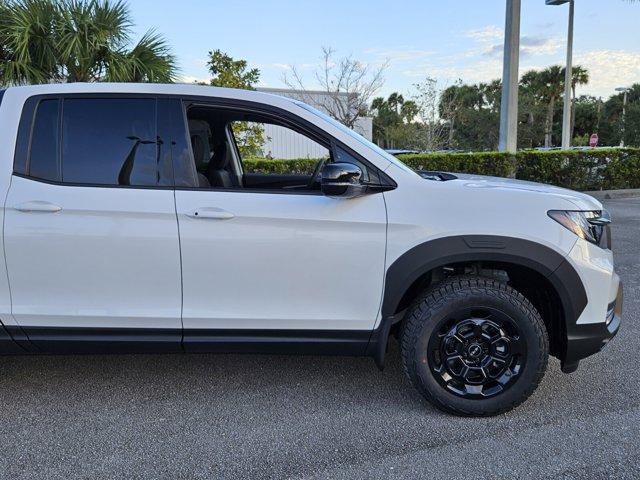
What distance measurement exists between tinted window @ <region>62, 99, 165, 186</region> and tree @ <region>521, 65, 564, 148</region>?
48.9 meters

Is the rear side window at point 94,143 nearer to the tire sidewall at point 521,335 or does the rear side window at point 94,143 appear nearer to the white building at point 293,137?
the tire sidewall at point 521,335

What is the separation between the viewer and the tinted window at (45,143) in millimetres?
2783

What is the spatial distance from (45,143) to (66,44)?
23.3 feet

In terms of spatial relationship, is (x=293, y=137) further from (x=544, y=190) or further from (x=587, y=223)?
(x=587, y=223)

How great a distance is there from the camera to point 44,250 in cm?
273

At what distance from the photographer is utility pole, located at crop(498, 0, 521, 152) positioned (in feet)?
41.8

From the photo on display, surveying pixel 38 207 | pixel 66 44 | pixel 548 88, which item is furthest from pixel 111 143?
pixel 548 88

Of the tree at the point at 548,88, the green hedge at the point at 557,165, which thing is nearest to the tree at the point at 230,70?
the green hedge at the point at 557,165

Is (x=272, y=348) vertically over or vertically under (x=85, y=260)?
under

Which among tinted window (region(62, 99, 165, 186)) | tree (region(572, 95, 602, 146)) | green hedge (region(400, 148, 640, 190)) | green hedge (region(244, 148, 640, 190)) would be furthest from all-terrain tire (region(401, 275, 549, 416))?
tree (region(572, 95, 602, 146))

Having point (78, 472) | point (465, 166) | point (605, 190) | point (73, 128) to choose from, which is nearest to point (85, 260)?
point (73, 128)

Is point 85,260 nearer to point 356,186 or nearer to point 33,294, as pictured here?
point 33,294

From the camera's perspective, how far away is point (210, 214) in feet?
8.98

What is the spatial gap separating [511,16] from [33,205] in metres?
12.9
